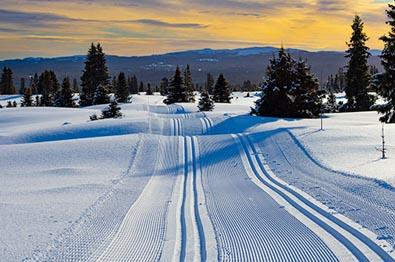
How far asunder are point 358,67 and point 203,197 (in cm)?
3666

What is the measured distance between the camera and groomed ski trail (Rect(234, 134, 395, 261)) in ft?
30.0

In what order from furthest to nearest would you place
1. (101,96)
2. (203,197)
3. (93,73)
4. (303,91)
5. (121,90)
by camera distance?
(93,73)
(121,90)
(101,96)
(303,91)
(203,197)

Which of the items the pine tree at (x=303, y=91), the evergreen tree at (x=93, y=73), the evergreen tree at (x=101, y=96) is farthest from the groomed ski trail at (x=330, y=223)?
the evergreen tree at (x=93, y=73)

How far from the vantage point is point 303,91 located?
42.5 meters

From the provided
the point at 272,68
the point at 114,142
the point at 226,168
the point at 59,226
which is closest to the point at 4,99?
the point at 272,68

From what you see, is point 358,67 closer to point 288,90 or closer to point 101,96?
point 288,90

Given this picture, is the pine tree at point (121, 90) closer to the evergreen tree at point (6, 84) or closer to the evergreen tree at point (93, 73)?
the evergreen tree at point (93, 73)

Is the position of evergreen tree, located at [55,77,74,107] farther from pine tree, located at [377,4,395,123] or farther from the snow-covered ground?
pine tree, located at [377,4,395,123]

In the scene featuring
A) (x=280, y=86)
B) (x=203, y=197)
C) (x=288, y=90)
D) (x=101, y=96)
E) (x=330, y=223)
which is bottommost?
(x=203, y=197)

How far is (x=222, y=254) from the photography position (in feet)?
32.3

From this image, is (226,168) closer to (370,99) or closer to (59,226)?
(59,226)

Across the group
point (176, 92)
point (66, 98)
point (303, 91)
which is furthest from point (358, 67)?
point (66, 98)

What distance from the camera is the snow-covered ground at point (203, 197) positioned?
10.2 m

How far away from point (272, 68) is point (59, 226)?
3222 cm
